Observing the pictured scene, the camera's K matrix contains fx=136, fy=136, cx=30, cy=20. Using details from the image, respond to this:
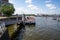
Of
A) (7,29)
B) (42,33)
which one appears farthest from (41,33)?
(7,29)

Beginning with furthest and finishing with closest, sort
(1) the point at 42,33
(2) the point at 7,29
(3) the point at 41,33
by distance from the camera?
1. (3) the point at 41,33
2. (1) the point at 42,33
3. (2) the point at 7,29

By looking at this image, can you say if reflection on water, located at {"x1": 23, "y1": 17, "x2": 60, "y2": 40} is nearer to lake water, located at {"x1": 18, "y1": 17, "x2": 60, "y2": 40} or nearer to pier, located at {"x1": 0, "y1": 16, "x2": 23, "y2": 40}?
lake water, located at {"x1": 18, "y1": 17, "x2": 60, "y2": 40}

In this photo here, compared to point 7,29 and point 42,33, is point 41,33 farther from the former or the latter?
point 7,29

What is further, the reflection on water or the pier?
the reflection on water

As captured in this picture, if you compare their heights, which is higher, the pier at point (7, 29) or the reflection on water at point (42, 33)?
the pier at point (7, 29)

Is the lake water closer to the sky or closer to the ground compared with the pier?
closer to the ground

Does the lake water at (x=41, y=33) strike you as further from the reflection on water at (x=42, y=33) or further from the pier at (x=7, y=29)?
the pier at (x=7, y=29)

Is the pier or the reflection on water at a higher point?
the pier

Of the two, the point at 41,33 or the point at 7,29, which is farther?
the point at 41,33

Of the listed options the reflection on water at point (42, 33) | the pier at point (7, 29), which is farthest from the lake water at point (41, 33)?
the pier at point (7, 29)

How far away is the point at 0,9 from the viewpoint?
56750 millimetres

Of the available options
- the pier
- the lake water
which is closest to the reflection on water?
the lake water


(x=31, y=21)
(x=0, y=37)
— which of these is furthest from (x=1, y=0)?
(x=0, y=37)

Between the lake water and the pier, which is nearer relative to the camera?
the pier
